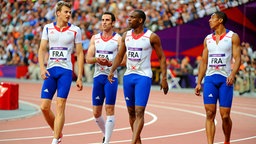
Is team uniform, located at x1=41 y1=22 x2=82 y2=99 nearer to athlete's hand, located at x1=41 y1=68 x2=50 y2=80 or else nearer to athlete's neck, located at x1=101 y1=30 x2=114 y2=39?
athlete's hand, located at x1=41 y1=68 x2=50 y2=80

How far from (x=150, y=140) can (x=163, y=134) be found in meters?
1.05

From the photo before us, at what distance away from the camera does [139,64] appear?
10.9 meters

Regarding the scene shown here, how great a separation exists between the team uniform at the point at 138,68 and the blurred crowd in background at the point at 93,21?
1577 centimetres

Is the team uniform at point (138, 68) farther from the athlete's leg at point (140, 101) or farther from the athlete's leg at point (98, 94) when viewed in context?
the athlete's leg at point (98, 94)

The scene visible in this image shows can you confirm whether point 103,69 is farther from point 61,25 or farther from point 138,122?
point 138,122

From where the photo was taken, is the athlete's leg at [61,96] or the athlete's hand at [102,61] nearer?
the athlete's leg at [61,96]

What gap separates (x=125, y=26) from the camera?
31109 millimetres

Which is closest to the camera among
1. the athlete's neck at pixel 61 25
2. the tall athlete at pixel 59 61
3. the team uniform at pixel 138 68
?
the team uniform at pixel 138 68

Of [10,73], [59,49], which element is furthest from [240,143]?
[10,73]

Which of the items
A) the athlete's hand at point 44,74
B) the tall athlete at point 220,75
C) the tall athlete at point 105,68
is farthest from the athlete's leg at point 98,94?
the tall athlete at point 220,75

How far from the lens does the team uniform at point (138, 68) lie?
1080 centimetres

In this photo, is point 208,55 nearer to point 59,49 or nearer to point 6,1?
point 59,49

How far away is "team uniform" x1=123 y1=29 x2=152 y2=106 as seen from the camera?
10.8 meters

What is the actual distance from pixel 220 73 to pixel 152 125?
462 centimetres
